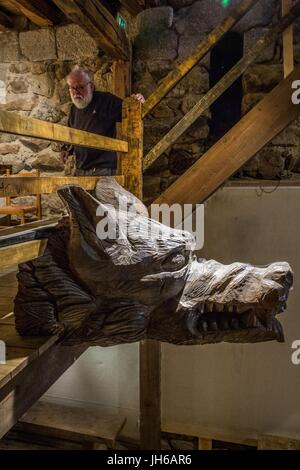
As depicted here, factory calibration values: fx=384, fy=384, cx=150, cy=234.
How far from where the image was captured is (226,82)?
2211 mm

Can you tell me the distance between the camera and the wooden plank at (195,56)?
2.22m

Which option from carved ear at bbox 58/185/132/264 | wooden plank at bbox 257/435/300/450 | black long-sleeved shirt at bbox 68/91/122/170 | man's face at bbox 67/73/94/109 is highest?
man's face at bbox 67/73/94/109

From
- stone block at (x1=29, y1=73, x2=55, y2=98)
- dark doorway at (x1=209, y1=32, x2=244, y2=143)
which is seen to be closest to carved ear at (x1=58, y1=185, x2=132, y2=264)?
dark doorway at (x1=209, y1=32, x2=244, y2=143)

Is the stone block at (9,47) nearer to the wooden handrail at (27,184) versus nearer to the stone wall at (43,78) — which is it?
the stone wall at (43,78)

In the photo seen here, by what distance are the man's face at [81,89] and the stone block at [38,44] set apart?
2.80ft

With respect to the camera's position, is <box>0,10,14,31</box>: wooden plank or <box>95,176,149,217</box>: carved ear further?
<box>0,10,14,31</box>: wooden plank

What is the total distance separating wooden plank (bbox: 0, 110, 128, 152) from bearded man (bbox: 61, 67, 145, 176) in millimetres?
815

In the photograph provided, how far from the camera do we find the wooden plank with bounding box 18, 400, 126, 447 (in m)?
2.91

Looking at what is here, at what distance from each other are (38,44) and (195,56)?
191 cm

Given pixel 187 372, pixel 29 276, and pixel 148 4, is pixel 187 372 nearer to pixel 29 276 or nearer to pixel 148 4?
pixel 29 276

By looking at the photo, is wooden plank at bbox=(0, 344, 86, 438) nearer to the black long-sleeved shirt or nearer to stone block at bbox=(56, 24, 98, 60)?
the black long-sleeved shirt

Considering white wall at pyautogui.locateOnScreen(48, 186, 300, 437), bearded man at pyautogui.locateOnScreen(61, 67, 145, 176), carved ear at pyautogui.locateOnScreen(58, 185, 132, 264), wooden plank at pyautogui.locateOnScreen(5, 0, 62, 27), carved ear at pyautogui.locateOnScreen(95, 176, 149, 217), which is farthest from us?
wooden plank at pyautogui.locateOnScreen(5, 0, 62, 27)

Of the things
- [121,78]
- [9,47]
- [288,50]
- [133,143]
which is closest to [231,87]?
[121,78]

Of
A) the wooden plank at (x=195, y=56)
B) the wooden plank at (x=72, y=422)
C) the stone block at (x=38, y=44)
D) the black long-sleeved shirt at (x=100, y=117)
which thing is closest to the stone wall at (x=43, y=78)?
the stone block at (x=38, y=44)
